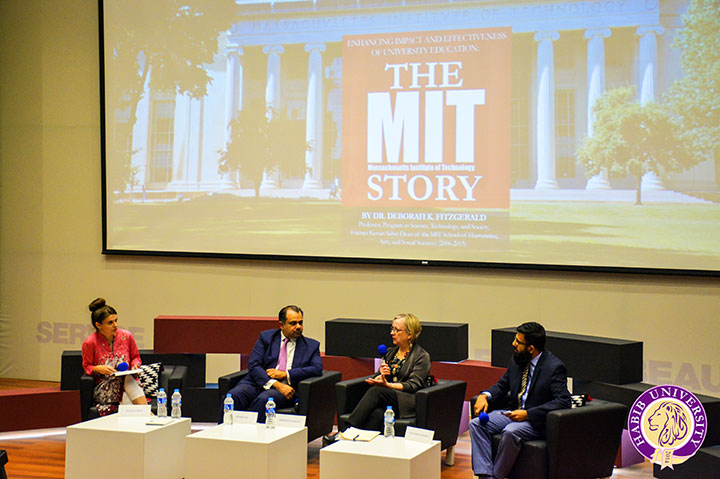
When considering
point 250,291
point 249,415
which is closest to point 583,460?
point 249,415

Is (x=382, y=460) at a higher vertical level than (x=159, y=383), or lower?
lower

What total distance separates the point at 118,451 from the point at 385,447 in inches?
60.3

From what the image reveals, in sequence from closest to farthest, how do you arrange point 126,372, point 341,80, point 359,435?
point 359,435 → point 126,372 → point 341,80

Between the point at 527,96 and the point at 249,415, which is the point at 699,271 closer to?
the point at 527,96

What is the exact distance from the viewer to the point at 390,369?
209 inches

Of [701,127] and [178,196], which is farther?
[178,196]

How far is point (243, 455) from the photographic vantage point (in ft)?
14.1

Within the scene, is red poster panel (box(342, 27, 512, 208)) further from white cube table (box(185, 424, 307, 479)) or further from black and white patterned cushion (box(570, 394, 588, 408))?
white cube table (box(185, 424, 307, 479))

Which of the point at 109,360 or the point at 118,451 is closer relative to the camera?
the point at 118,451

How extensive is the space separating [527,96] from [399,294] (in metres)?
2.03

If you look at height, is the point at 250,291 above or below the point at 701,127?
below

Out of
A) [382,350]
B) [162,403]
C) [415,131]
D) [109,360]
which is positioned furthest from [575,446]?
[415,131]

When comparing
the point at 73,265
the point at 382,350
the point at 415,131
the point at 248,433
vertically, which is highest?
the point at 415,131
